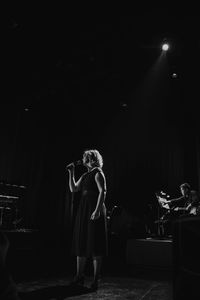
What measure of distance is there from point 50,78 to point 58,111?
1.43m

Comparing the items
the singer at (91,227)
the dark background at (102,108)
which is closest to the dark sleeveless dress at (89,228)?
the singer at (91,227)

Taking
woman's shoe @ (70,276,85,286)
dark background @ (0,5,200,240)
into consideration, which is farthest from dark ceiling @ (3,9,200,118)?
woman's shoe @ (70,276,85,286)

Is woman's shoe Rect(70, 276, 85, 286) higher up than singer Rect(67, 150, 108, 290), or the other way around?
singer Rect(67, 150, 108, 290)

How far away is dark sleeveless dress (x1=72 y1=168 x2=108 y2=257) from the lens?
2328mm

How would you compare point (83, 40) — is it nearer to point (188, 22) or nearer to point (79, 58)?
point (79, 58)

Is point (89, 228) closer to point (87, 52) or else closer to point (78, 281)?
point (78, 281)

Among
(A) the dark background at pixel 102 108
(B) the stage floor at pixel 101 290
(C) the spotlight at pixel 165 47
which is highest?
(C) the spotlight at pixel 165 47

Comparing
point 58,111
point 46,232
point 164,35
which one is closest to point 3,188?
point 46,232

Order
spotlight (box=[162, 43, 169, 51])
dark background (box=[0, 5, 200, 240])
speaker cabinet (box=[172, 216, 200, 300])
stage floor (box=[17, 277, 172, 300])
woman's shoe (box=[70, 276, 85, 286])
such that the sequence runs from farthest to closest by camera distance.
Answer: spotlight (box=[162, 43, 169, 51])
dark background (box=[0, 5, 200, 240])
woman's shoe (box=[70, 276, 85, 286])
stage floor (box=[17, 277, 172, 300])
speaker cabinet (box=[172, 216, 200, 300])

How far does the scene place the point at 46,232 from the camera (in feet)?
23.9

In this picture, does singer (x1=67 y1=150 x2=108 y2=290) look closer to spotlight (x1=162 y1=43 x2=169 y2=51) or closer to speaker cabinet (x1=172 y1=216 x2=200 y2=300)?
speaker cabinet (x1=172 y1=216 x2=200 y2=300)

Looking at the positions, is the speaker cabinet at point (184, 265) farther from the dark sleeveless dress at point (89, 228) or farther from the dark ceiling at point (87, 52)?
the dark ceiling at point (87, 52)

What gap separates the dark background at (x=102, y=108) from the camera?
5.23 meters

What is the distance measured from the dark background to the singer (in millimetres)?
3394
